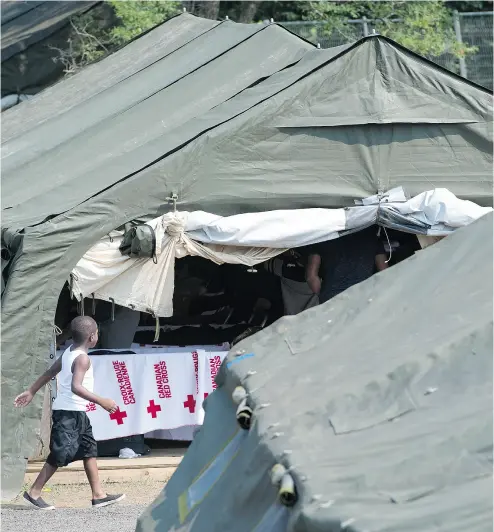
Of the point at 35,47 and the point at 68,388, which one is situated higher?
the point at 68,388

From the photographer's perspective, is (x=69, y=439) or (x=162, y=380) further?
(x=162, y=380)

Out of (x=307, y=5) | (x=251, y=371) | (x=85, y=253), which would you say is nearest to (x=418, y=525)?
(x=251, y=371)

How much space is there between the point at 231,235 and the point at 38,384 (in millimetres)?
1980

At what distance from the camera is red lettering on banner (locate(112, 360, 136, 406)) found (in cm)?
905

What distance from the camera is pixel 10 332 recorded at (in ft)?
26.6

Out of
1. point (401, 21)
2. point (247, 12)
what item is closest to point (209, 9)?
point (247, 12)

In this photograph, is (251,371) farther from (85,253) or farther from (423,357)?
(85,253)

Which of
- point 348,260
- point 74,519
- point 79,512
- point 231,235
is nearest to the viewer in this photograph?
point 74,519

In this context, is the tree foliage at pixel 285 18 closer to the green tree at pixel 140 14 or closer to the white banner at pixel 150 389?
the green tree at pixel 140 14

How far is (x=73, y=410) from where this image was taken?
749 centimetres

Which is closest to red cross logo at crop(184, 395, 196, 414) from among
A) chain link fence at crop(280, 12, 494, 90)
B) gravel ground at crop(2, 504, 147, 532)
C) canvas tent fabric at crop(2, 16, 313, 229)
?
gravel ground at crop(2, 504, 147, 532)

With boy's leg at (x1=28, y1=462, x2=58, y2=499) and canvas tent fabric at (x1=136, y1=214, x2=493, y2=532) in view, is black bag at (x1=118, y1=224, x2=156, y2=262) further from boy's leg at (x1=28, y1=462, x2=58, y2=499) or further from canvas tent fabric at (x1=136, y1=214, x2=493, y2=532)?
canvas tent fabric at (x1=136, y1=214, x2=493, y2=532)

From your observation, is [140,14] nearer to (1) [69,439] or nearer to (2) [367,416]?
(1) [69,439]

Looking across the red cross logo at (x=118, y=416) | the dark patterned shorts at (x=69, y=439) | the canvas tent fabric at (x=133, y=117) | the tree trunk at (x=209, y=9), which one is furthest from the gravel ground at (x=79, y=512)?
the tree trunk at (x=209, y=9)
